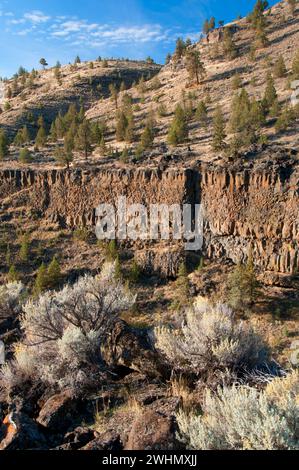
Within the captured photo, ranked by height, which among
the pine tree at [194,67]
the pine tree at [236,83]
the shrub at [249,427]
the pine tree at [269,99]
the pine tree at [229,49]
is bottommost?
the shrub at [249,427]

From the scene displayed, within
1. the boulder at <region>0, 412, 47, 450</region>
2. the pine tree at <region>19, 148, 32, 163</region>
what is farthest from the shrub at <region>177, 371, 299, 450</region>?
the pine tree at <region>19, 148, 32, 163</region>

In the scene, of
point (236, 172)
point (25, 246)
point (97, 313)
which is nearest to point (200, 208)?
point (236, 172)

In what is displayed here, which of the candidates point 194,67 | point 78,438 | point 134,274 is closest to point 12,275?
point 134,274

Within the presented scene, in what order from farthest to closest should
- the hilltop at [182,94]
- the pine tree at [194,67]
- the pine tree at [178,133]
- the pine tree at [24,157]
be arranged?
the pine tree at [194,67], the pine tree at [24,157], the pine tree at [178,133], the hilltop at [182,94]

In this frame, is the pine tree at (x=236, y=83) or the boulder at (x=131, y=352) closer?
the boulder at (x=131, y=352)

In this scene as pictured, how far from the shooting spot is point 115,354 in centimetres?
941

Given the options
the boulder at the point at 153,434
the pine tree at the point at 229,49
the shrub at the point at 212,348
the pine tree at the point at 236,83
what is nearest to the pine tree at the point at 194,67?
the pine tree at the point at 236,83

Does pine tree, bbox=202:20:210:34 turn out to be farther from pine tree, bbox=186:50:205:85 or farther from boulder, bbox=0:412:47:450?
boulder, bbox=0:412:47:450

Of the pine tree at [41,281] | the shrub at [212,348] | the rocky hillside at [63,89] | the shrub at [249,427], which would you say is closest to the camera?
the shrub at [249,427]

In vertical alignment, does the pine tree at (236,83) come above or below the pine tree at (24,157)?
above

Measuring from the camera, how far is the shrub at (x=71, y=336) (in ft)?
29.4

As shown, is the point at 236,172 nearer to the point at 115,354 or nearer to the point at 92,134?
the point at 115,354

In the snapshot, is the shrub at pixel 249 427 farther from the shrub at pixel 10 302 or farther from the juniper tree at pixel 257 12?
the juniper tree at pixel 257 12
